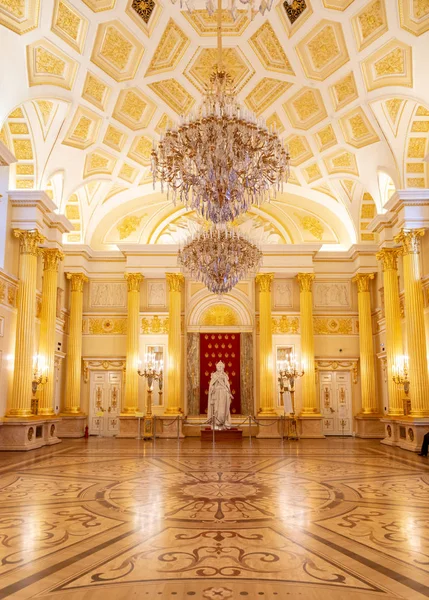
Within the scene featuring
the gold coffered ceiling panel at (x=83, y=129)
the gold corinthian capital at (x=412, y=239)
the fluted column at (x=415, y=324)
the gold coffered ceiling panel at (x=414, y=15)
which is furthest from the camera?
the gold coffered ceiling panel at (x=83, y=129)

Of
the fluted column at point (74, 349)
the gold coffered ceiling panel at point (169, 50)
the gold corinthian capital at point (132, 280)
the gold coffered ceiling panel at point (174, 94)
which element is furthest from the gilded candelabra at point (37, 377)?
the gold coffered ceiling panel at point (169, 50)

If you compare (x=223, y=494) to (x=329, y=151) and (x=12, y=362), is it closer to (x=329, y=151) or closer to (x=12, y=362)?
(x=12, y=362)

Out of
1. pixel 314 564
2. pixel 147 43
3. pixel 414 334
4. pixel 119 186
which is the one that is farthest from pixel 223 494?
pixel 119 186

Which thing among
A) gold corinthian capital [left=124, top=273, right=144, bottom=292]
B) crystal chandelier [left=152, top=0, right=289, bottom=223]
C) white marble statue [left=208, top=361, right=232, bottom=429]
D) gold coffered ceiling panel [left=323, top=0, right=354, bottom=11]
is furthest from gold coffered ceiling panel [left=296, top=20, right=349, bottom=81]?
gold corinthian capital [left=124, top=273, right=144, bottom=292]

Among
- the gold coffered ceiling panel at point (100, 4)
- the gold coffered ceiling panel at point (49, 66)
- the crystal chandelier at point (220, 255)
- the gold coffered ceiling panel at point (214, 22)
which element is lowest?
the crystal chandelier at point (220, 255)

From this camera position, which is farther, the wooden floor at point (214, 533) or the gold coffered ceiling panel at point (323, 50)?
the gold coffered ceiling panel at point (323, 50)

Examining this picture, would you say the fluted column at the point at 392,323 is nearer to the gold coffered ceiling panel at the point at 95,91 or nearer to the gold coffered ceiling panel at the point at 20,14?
the gold coffered ceiling panel at the point at 95,91

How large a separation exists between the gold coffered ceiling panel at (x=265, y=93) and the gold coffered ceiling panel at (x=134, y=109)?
2.70 m

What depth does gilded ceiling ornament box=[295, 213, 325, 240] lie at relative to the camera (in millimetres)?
19000

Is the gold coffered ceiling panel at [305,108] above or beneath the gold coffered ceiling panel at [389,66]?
above

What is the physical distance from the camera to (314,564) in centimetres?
367

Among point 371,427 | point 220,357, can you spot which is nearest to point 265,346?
point 220,357

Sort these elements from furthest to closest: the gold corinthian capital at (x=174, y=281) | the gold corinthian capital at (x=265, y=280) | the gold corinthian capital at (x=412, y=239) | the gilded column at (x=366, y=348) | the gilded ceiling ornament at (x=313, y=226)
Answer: the gilded ceiling ornament at (x=313, y=226), the gold corinthian capital at (x=265, y=280), the gold corinthian capital at (x=174, y=281), the gilded column at (x=366, y=348), the gold corinthian capital at (x=412, y=239)

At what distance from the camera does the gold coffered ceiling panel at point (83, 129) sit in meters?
13.5
